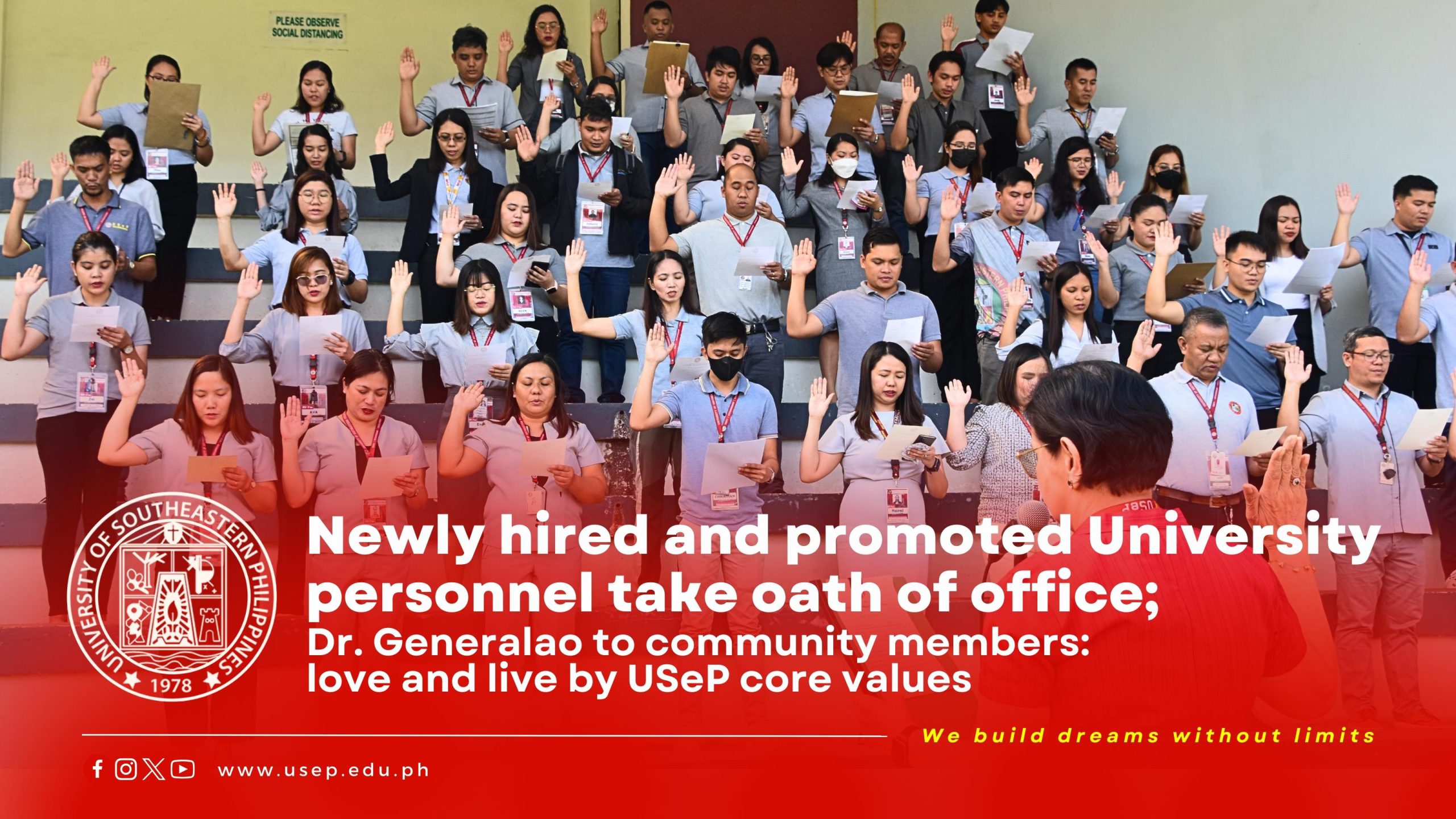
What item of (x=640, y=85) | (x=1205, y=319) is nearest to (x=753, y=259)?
(x=1205, y=319)

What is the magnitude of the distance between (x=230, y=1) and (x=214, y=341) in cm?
365

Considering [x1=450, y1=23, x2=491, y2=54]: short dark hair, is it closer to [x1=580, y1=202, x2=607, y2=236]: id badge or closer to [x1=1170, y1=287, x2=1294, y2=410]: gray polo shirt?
[x1=580, y1=202, x2=607, y2=236]: id badge

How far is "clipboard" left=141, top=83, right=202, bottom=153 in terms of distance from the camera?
4895 mm

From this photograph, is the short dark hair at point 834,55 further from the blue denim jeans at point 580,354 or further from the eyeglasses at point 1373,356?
the eyeglasses at point 1373,356

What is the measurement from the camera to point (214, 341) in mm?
4383

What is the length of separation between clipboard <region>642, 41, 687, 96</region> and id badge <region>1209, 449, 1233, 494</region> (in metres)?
2.77

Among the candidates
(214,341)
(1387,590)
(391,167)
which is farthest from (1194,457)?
(391,167)

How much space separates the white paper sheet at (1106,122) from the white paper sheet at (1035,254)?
1.31m

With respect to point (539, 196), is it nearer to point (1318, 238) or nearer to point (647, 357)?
point (647, 357)

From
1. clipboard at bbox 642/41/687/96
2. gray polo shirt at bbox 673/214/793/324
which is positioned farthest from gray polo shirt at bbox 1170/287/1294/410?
clipboard at bbox 642/41/687/96

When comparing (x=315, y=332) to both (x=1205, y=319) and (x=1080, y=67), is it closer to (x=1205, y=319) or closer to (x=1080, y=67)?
(x=1205, y=319)

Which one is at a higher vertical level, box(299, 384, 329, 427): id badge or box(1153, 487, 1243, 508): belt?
box(299, 384, 329, 427): id badge

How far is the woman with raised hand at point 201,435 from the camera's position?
3.48 meters

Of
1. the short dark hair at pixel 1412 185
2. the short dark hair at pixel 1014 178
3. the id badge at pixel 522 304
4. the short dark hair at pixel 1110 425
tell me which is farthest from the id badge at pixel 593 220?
the short dark hair at pixel 1110 425
